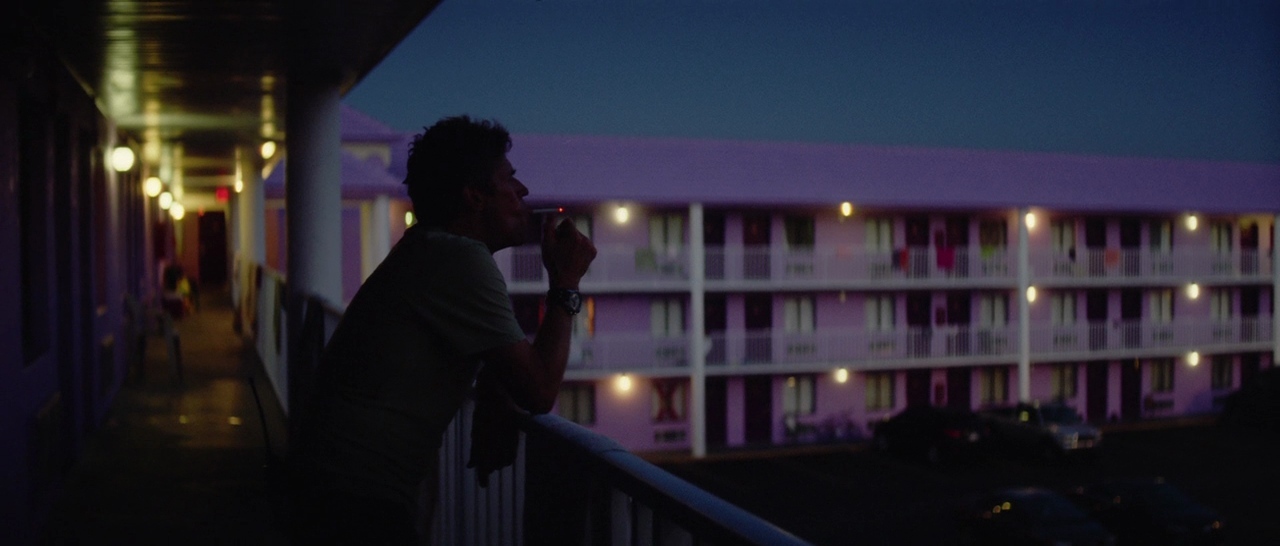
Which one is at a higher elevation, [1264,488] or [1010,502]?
[1010,502]

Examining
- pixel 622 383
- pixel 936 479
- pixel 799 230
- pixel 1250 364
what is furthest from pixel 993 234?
pixel 622 383

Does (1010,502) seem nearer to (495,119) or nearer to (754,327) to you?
(754,327)

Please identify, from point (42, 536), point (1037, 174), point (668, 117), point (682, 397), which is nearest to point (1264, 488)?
point (1037, 174)

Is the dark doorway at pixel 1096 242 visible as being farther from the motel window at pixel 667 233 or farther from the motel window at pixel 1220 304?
the motel window at pixel 667 233

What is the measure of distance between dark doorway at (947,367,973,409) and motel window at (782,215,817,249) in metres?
6.04

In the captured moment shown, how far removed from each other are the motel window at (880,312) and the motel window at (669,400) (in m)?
5.76

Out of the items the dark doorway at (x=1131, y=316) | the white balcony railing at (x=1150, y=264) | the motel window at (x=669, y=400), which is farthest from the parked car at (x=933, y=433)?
the dark doorway at (x=1131, y=316)

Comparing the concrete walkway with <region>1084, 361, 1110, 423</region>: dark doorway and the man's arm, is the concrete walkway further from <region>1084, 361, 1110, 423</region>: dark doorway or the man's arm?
<region>1084, 361, 1110, 423</region>: dark doorway

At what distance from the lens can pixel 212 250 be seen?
36031 millimetres

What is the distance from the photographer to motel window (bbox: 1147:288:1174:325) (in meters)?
35.0

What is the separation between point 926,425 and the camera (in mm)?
28578

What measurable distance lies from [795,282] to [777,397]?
3253 millimetres

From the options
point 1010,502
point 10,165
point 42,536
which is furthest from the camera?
point 1010,502

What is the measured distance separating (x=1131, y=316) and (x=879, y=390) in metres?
8.80
